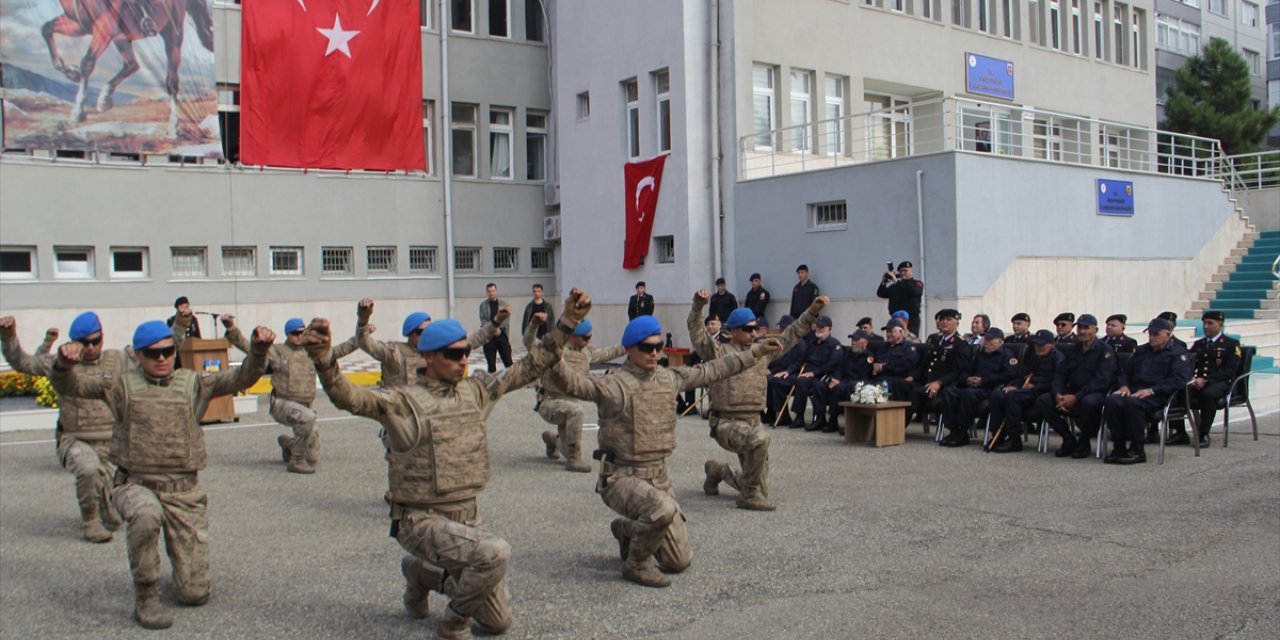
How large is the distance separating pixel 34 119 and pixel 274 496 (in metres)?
17.0

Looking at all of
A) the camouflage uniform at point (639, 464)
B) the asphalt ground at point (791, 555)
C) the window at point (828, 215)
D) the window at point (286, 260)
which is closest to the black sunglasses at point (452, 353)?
the camouflage uniform at point (639, 464)

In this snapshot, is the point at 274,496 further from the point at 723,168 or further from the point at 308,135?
the point at 308,135

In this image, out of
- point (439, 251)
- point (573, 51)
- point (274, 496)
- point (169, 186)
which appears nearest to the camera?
point (274, 496)

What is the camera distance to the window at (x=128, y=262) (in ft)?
84.5

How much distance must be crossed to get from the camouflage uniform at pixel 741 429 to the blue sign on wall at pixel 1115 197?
15.1 m

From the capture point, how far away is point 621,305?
2673 centimetres

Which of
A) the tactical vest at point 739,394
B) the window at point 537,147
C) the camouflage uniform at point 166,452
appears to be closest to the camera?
the camouflage uniform at point 166,452

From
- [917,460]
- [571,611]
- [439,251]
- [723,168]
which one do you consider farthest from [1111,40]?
[571,611]

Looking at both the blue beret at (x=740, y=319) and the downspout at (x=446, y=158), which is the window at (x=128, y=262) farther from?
the blue beret at (x=740, y=319)

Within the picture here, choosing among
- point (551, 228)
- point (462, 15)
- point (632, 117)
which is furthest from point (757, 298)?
point (462, 15)

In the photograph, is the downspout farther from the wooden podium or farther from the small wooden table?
the small wooden table

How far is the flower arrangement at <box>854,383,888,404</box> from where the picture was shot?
13672 mm

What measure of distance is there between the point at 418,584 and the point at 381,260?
23.9 m

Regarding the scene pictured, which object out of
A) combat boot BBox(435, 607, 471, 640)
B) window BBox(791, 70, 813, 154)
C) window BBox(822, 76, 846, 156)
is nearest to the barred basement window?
window BBox(791, 70, 813, 154)
